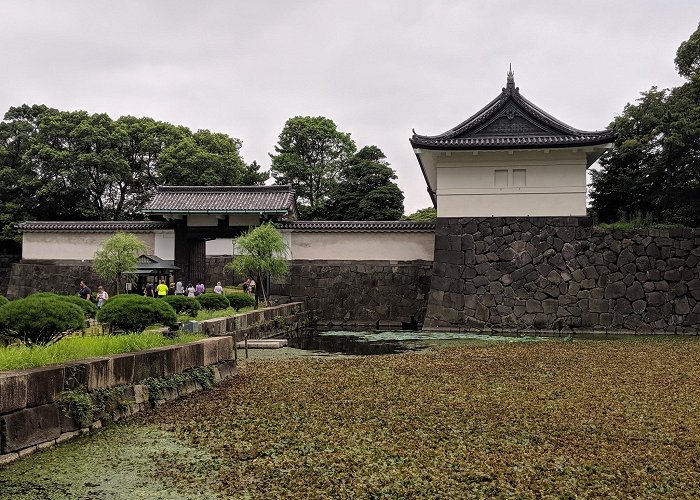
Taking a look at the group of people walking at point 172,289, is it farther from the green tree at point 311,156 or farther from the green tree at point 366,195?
the green tree at point 311,156

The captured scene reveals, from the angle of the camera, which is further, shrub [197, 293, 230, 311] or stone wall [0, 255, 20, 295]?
stone wall [0, 255, 20, 295]

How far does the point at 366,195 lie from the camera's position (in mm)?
37344

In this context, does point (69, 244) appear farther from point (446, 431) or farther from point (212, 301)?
point (446, 431)

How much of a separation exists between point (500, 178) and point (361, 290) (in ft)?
21.2

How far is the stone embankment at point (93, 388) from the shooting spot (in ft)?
17.8

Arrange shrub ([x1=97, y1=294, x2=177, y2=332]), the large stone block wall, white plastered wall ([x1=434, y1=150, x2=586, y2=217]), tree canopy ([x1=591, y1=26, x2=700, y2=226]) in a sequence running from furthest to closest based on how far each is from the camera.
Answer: tree canopy ([x1=591, y1=26, x2=700, y2=226]), white plastered wall ([x1=434, y1=150, x2=586, y2=217]), the large stone block wall, shrub ([x1=97, y1=294, x2=177, y2=332])

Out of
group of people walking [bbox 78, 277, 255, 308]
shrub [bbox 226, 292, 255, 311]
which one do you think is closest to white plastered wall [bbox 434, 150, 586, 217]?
shrub [bbox 226, 292, 255, 311]

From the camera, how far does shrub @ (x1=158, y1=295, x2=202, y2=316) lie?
14414 millimetres

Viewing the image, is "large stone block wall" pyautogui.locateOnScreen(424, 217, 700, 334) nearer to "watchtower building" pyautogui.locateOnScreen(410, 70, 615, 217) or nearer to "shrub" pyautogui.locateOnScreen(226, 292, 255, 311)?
"watchtower building" pyautogui.locateOnScreen(410, 70, 615, 217)

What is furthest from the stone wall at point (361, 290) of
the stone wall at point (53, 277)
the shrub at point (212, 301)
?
the stone wall at point (53, 277)

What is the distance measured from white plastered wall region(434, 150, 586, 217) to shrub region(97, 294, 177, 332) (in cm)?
1226

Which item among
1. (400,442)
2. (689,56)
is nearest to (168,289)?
(400,442)

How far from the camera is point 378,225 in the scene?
902 inches

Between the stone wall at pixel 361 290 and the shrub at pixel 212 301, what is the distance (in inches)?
248
